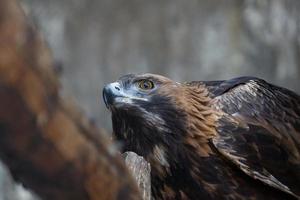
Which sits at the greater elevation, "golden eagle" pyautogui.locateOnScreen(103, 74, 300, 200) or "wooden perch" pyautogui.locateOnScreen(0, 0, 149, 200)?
Result: "wooden perch" pyautogui.locateOnScreen(0, 0, 149, 200)

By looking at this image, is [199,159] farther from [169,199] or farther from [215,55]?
[215,55]

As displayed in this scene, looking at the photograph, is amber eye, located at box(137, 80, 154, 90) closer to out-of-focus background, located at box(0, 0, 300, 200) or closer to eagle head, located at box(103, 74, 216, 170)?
eagle head, located at box(103, 74, 216, 170)

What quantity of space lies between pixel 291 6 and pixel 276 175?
16.0ft

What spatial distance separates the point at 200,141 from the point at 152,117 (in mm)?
318

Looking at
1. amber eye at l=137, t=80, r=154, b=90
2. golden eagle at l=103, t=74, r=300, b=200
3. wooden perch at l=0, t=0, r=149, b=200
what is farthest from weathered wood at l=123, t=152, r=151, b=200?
wooden perch at l=0, t=0, r=149, b=200

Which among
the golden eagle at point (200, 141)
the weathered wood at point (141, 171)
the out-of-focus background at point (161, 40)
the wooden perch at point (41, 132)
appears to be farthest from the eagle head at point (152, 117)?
the out-of-focus background at point (161, 40)

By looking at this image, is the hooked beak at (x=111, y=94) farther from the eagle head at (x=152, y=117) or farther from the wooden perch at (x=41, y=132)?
the wooden perch at (x=41, y=132)

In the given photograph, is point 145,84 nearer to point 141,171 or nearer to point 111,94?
point 111,94

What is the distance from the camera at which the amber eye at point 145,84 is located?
3692 millimetres

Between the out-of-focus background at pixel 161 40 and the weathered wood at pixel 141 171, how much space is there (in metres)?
4.58

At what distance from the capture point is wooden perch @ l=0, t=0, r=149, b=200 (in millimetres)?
1745

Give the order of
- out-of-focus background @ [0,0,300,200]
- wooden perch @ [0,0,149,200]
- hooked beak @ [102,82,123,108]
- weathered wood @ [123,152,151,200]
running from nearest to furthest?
wooden perch @ [0,0,149,200] → hooked beak @ [102,82,123,108] → weathered wood @ [123,152,151,200] → out-of-focus background @ [0,0,300,200]

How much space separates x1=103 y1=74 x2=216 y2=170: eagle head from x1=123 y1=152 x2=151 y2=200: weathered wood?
27 cm

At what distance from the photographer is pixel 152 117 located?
3.61 metres
